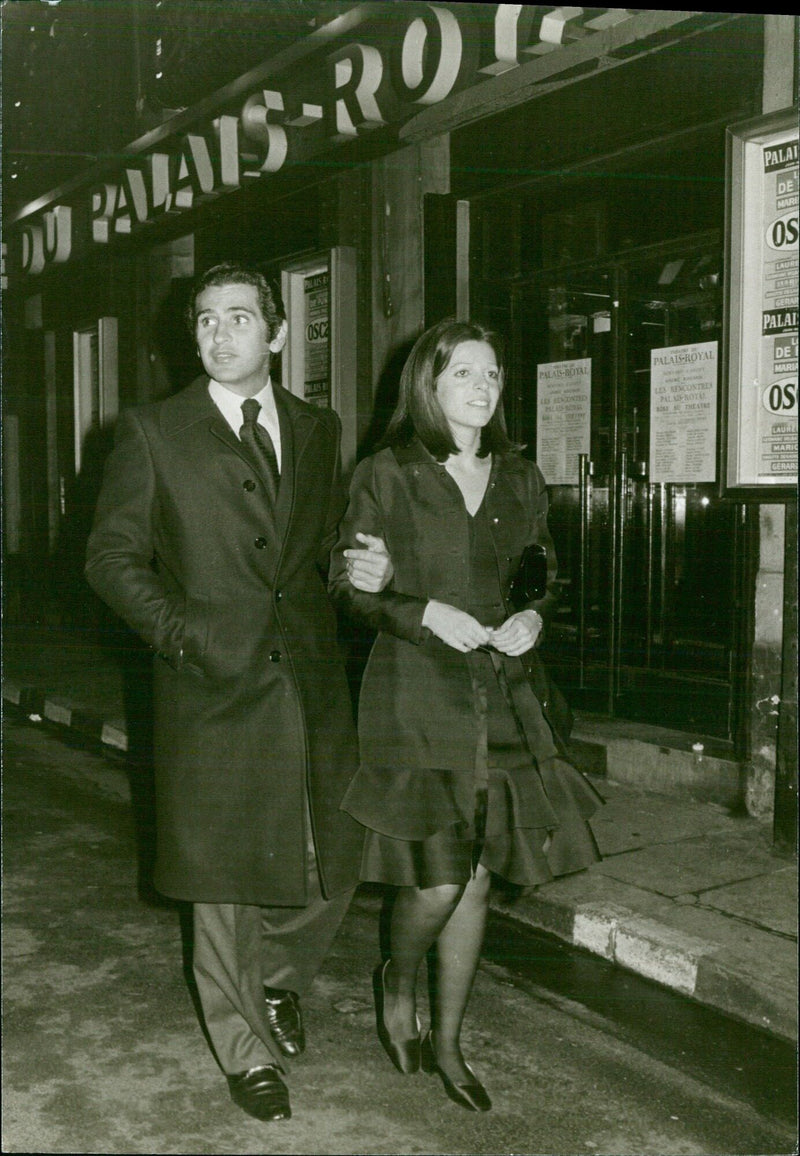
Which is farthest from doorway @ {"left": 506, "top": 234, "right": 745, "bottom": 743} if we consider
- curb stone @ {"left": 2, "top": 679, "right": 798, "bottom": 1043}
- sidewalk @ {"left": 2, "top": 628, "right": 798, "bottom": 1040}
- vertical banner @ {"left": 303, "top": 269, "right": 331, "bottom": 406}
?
curb stone @ {"left": 2, "top": 679, "right": 798, "bottom": 1043}

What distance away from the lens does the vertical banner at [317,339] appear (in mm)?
10016

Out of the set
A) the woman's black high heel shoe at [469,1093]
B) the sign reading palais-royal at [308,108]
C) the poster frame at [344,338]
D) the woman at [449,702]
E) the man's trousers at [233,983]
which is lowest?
the woman's black high heel shoe at [469,1093]

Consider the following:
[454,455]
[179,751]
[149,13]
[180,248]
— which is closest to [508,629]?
[454,455]

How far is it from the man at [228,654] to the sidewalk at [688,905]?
1700 millimetres

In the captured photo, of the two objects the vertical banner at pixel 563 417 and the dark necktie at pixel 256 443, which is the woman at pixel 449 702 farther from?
the vertical banner at pixel 563 417

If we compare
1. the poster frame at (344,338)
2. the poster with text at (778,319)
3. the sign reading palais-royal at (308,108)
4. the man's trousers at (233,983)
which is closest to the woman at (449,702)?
the man's trousers at (233,983)

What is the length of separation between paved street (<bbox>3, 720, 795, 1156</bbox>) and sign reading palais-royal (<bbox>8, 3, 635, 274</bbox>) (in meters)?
5.46

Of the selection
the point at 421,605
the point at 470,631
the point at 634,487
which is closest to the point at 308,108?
the point at 634,487

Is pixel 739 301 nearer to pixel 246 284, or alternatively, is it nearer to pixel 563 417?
pixel 563 417

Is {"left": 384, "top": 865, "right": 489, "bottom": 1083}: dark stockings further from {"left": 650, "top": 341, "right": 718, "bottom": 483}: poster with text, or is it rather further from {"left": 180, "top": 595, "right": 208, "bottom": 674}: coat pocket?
{"left": 650, "top": 341, "right": 718, "bottom": 483}: poster with text

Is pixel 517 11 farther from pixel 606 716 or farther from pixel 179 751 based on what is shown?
pixel 179 751

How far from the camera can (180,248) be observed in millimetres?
12719

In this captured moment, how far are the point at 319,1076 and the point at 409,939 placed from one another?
569 mm

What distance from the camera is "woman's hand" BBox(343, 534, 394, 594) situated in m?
3.09
